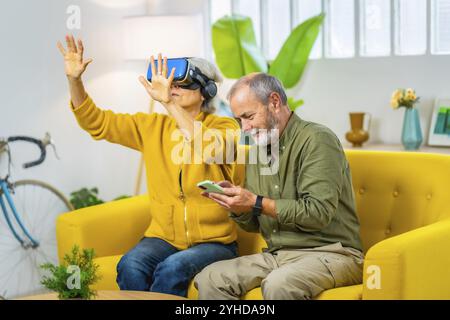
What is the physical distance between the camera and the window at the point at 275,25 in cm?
521

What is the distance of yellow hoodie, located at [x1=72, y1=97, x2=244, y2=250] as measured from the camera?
129 inches

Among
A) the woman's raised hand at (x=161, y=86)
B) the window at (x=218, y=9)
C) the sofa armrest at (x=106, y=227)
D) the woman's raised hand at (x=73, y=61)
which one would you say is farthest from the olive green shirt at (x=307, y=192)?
the window at (x=218, y=9)

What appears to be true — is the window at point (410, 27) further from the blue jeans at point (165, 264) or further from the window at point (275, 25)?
the blue jeans at point (165, 264)

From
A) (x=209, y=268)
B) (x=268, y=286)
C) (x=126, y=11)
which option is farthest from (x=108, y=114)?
(x=126, y=11)

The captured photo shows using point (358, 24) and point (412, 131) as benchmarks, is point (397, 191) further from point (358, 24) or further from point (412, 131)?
point (358, 24)

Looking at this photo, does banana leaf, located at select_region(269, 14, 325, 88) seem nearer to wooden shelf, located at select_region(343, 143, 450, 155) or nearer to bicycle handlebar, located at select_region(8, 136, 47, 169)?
wooden shelf, located at select_region(343, 143, 450, 155)

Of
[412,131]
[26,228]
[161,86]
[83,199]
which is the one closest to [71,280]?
[161,86]

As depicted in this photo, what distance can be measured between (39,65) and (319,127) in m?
2.18

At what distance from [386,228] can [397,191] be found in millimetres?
157

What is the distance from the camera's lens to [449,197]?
3105 mm

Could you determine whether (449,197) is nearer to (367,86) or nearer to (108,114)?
(108,114)

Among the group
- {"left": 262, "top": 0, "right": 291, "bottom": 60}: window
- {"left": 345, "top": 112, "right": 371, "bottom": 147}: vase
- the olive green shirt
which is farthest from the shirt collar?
{"left": 262, "top": 0, "right": 291, "bottom": 60}: window

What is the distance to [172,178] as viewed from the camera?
3312mm
